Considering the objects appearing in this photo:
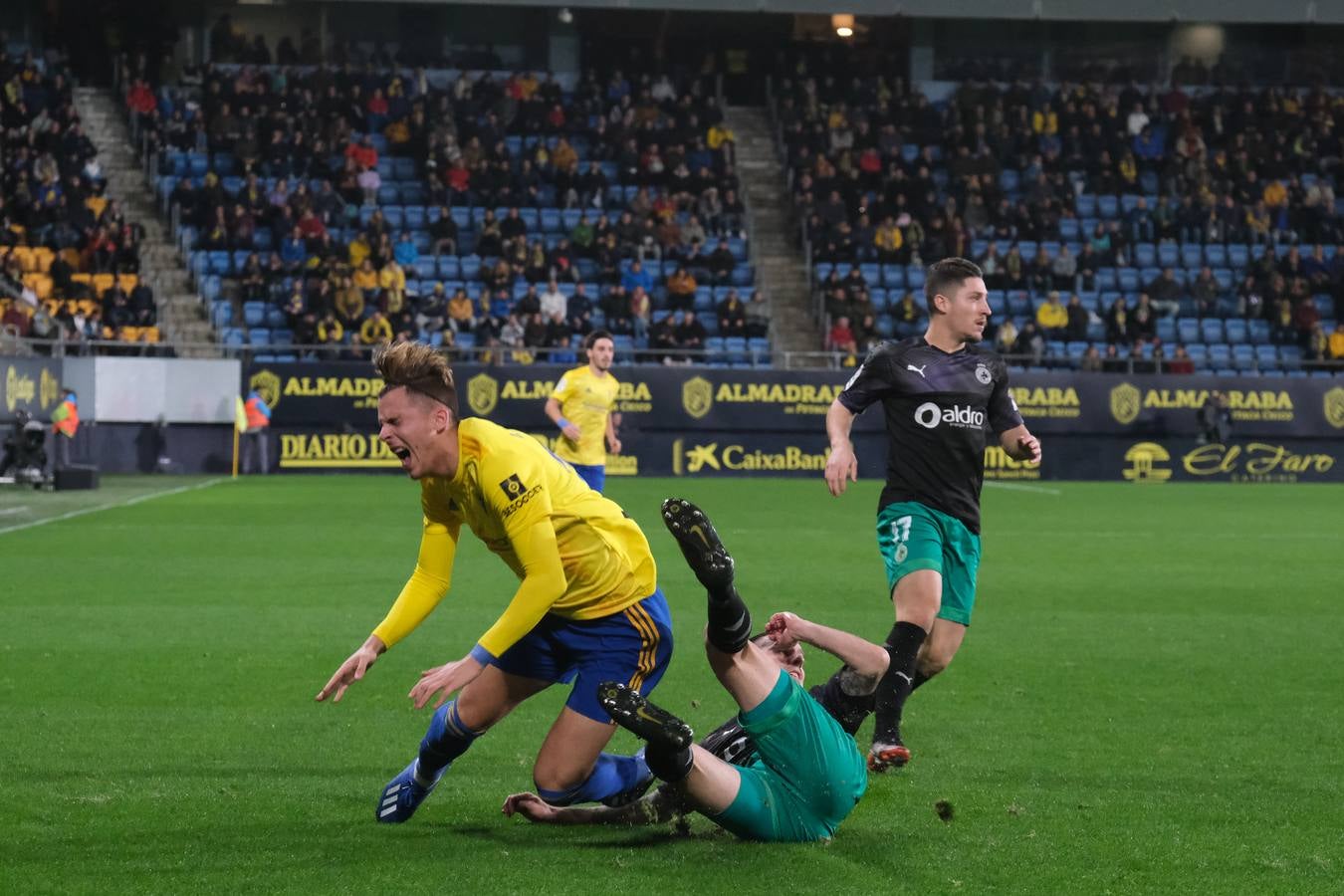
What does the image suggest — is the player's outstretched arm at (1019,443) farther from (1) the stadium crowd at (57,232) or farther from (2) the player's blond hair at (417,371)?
(1) the stadium crowd at (57,232)

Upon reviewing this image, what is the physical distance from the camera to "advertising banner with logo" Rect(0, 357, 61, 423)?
2645 cm

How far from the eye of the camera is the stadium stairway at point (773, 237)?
1453 inches

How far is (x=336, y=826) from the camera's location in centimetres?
566

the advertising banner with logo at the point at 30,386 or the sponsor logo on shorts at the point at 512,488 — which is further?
the advertising banner with logo at the point at 30,386

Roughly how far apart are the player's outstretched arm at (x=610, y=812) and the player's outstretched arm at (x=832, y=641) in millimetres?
697

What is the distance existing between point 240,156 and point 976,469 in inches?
1272

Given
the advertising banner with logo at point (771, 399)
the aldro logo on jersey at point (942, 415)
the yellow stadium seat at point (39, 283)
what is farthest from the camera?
the yellow stadium seat at point (39, 283)

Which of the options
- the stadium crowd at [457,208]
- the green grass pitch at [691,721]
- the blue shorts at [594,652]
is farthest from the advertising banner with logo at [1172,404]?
the blue shorts at [594,652]

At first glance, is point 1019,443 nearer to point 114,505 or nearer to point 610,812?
point 610,812

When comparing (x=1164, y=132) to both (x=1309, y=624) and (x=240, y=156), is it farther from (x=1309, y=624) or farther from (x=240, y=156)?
(x=1309, y=624)

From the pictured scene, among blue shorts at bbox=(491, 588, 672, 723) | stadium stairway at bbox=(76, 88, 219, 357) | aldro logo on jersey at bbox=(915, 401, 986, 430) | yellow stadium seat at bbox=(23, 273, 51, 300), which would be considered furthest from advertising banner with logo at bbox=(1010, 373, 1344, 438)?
blue shorts at bbox=(491, 588, 672, 723)

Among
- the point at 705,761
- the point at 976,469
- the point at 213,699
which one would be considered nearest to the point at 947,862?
the point at 705,761

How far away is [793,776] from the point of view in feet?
17.7

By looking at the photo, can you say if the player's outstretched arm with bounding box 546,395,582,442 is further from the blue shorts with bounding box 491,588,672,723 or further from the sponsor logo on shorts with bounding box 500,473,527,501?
the sponsor logo on shorts with bounding box 500,473,527,501
